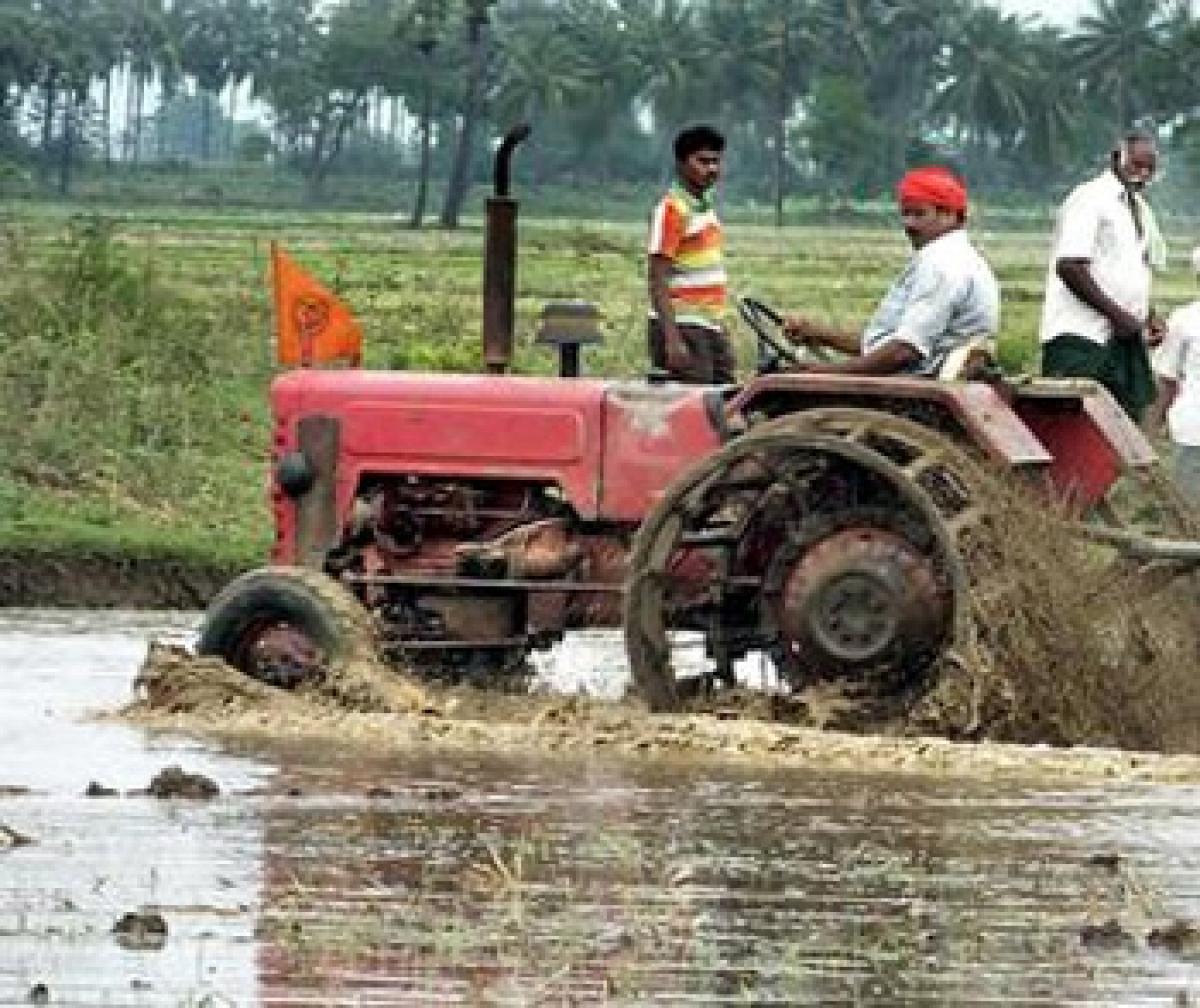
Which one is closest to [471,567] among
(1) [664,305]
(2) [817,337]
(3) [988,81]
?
(1) [664,305]

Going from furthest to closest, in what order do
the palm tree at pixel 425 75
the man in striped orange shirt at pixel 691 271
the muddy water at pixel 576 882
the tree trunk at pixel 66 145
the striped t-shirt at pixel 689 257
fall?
the tree trunk at pixel 66 145
the palm tree at pixel 425 75
the striped t-shirt at pixel 689 257
the man in striped orange shirt at pixel 691 271
the muddy water at pixel 576 882

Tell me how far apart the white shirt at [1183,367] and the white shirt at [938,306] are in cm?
263

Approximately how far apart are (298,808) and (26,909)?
206cm

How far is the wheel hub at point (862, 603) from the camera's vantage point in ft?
38.9

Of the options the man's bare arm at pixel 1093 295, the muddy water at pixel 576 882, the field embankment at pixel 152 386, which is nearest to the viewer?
the muddy water at pixel 576 882

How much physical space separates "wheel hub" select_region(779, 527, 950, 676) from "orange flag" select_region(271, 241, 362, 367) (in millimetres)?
2307

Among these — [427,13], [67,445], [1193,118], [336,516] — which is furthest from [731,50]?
[336,516]

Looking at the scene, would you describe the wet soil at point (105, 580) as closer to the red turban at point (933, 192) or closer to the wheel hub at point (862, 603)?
the red turban at point (933, 192)

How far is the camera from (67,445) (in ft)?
72.3

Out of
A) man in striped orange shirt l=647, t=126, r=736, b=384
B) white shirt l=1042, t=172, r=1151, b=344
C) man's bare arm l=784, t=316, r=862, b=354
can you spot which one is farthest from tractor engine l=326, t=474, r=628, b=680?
white shirt l=1042, t=172, r=1151, b=344

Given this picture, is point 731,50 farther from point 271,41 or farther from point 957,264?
point 957,264

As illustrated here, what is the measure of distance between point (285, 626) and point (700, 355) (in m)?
1.72

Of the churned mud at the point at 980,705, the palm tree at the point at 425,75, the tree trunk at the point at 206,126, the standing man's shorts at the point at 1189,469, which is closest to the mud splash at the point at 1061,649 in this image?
the churned mud at the point at 980,705

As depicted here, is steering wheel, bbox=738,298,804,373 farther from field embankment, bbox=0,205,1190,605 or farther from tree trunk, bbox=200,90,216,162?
tree trunk, bbox=200,90,216,162
